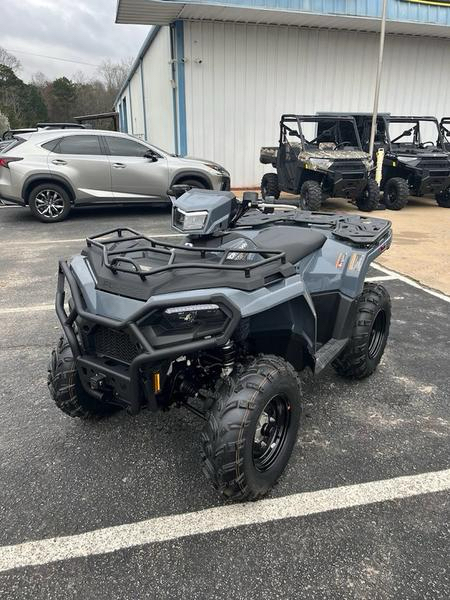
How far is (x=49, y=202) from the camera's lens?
866 cm

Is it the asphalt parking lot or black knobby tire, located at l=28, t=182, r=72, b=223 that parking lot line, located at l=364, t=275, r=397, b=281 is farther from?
black knobby tire, located at l=28, t=182, r=72, b=223

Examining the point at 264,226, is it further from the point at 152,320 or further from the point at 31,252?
the point at 31,252

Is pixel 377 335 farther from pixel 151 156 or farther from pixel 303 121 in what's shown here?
pixel 303 121

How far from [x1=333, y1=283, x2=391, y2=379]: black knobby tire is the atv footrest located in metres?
0.15

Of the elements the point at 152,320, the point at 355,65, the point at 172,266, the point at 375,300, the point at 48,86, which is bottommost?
the point at 375,300

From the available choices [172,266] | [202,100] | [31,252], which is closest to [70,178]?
[31,252]

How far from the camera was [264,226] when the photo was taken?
3.12 m

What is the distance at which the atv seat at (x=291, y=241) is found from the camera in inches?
97.9

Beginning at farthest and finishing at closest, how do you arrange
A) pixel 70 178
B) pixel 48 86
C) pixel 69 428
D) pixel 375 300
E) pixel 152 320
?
1. pixel 48 86
2. pixel 70 178
3. pixel 375 300
4. pixel 69 428
5. pixel 152 320

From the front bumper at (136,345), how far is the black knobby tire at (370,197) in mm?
8964

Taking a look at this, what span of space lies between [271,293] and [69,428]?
4.92 ft

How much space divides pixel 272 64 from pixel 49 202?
317 inches

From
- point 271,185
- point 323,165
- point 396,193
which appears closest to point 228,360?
point 323,165

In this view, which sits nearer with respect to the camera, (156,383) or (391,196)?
(156,383)
